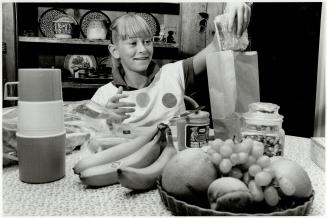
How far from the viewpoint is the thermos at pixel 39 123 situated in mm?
750

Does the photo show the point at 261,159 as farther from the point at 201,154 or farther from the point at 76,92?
the point at 76,92

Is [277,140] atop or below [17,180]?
atop

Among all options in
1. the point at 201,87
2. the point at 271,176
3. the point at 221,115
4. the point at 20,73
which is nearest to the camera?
the point at 271,176

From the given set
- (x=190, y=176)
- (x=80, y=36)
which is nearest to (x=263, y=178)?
(x=190, y=176)

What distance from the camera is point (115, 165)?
0.76 meters

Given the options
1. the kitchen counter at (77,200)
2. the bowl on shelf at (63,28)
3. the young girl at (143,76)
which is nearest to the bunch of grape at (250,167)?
the kitchen counter at (77,200)

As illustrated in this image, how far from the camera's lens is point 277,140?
0.81m

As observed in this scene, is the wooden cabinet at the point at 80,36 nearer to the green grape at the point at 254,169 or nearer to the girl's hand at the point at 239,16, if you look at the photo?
the girl's hand at the point at 239,16

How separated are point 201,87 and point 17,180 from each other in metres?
1.78

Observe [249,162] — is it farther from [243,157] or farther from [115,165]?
[115,165]

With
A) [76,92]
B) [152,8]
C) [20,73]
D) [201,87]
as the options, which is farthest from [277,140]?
[76,92]

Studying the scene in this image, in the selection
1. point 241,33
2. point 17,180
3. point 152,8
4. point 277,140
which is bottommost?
point 17,180

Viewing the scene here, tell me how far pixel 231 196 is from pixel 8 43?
240cm

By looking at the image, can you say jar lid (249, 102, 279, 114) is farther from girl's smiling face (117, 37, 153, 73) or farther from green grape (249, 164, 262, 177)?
girl's smiling face (117, 37, 153, 73)
